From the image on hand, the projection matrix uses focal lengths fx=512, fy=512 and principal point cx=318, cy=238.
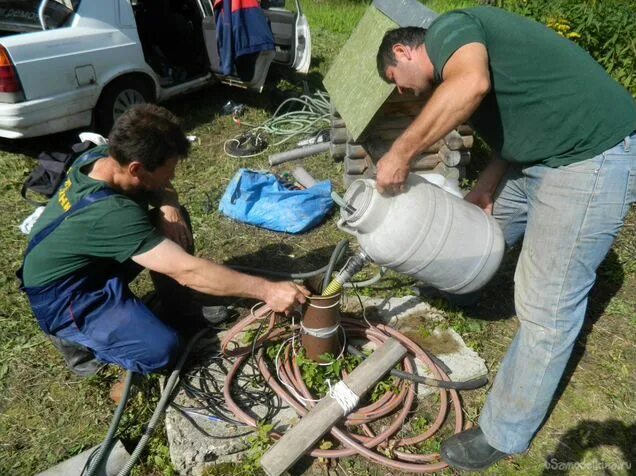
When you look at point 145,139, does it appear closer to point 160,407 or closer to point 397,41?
point 397,41

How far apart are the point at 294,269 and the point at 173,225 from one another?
1.12 metres

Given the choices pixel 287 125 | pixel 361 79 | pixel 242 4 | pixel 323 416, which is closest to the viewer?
pixel 323 416

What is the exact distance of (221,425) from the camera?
2.67m

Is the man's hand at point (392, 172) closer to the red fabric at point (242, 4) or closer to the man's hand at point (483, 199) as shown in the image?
the man's hand at point (483, 199)

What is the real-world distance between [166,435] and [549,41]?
2.66 m

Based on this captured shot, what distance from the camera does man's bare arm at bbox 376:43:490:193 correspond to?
2051 mm

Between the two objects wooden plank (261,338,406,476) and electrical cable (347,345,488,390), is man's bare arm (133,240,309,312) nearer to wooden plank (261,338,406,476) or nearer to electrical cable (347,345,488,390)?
wooden plank (261,338,406,476)

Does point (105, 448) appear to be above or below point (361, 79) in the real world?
below

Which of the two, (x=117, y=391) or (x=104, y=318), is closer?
(x=104, y=318)

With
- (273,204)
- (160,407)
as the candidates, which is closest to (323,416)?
(160,407)

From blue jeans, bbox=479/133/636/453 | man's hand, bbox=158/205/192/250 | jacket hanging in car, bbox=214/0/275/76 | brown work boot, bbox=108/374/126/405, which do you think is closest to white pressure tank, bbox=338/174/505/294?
blue jeans, bbox=479/133/636/453

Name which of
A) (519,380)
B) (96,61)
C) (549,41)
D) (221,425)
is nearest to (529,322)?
(519,380)

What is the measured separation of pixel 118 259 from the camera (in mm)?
2420

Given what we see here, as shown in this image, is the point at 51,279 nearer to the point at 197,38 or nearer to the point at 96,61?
the point at 96,61
